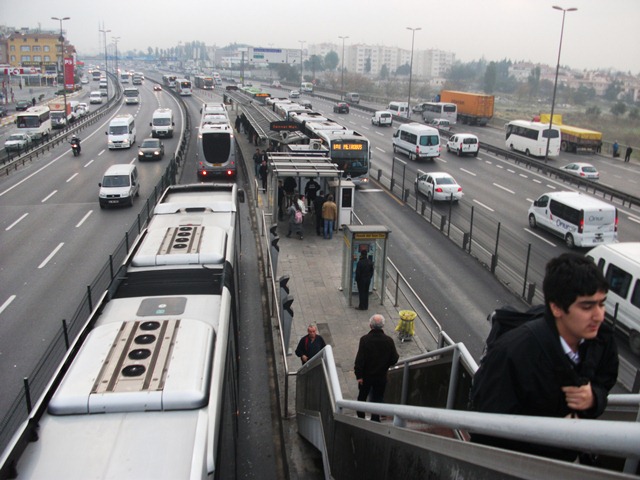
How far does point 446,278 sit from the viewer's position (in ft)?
61.8

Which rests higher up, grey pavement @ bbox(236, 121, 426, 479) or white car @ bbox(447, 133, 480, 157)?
white car @ bbox(447, 133, 480, 157)

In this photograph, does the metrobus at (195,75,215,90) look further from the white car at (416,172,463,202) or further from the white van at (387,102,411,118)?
the white car at (416,172,463,202)

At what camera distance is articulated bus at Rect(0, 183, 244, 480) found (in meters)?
4.61

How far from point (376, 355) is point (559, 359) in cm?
540

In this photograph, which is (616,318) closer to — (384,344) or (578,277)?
(384,344)

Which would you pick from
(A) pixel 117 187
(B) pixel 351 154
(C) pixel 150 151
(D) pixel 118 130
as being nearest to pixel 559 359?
Result: (A) pixel 117 187

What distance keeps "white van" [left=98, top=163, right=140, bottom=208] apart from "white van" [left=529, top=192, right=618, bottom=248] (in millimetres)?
18218

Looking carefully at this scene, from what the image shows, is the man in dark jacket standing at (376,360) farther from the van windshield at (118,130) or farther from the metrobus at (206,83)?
the metrobus at (206,83)

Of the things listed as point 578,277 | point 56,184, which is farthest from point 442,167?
point 578,277

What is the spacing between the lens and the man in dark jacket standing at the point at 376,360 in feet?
25.7

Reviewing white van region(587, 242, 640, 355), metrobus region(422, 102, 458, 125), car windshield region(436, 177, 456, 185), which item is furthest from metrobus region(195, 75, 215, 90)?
white van region(587, 242, 640, 355)

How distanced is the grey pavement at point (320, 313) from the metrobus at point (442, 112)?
44126 mm

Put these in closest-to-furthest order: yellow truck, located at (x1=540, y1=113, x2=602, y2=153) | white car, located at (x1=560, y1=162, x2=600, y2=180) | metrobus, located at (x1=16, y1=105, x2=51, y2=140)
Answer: white car, located at (x1=560, y1=162, x2=600, y2=180), yellow truck, located at (x1=540, y1=113, x2=602, y2=153), metrobus, located at (x1=16, y1=105, x2=51, y2=140)

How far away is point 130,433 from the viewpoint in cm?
495
